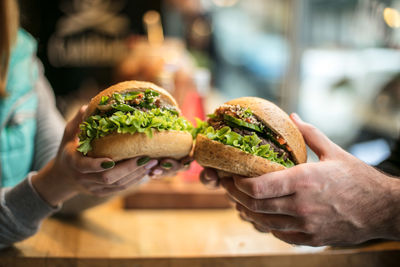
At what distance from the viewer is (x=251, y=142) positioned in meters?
1.35

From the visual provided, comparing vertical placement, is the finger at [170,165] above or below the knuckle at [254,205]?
above

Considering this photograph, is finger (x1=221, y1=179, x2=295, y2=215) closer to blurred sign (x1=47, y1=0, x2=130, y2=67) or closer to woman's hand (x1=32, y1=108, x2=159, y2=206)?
woman's hand (x1=32, y1=108, x2=159, y2=206)

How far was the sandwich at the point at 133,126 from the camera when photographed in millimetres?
1302

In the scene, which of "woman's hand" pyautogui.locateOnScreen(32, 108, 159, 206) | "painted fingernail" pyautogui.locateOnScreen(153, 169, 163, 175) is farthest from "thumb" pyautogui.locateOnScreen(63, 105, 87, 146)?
"painted fingernail" pyautogui.locateOnScreen(153, 169, 163, 175)

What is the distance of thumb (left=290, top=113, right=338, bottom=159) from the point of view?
1.34m

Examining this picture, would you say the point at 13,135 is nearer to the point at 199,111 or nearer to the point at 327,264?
the point at 199,111

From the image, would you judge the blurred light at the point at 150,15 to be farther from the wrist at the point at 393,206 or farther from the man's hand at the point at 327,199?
the wrist at the point at 393,206

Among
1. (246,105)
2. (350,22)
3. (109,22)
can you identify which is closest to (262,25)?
(350,22)

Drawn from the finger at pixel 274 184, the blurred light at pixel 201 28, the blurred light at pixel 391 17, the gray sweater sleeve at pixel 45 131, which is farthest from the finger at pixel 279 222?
the blurred light at pixel 201 28

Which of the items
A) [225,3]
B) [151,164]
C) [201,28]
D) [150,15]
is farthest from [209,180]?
[225,3]

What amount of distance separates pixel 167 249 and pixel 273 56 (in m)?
3.61

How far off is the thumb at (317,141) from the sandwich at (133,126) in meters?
0.46

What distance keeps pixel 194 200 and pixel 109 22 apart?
3049mm

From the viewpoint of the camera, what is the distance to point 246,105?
1446mm
